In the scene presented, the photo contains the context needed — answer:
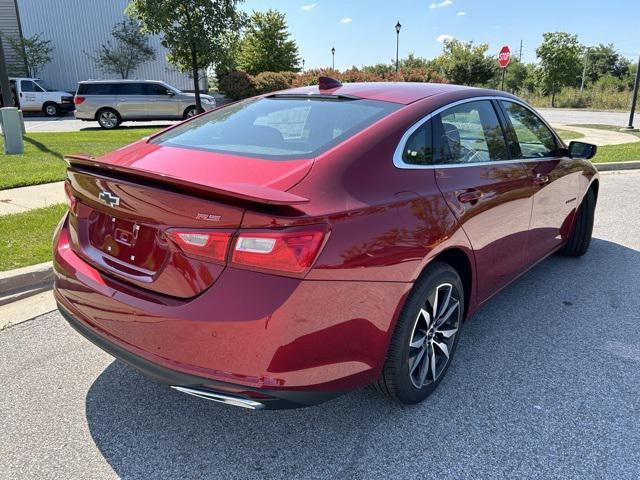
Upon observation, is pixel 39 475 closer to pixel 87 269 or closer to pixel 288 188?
pixel 87 269

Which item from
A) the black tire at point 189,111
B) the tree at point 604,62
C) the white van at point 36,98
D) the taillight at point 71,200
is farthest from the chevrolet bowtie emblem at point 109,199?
the tree at point 604,62

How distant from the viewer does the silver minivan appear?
1961 cm

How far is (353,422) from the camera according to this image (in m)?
2.66

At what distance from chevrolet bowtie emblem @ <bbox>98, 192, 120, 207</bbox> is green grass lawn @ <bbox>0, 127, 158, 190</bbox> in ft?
19.3

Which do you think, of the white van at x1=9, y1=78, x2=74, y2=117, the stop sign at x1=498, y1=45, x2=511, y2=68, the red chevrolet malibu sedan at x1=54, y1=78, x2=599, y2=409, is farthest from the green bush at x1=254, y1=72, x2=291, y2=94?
the red chevrolet malibu sedan at x1=54, y1=78, x2=599, y2=409

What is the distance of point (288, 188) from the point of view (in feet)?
6.90

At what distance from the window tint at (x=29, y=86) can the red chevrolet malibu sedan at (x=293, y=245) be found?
1072 inches

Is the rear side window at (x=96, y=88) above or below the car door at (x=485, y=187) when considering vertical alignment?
above

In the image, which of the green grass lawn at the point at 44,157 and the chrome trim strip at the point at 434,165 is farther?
the green grass lawn at the point at 44,157

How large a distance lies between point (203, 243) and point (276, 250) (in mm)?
314

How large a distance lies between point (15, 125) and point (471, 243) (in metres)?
10.3

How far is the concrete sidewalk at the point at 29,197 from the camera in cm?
623

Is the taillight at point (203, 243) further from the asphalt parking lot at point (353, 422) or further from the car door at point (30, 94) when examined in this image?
the car door at point (30, 94)

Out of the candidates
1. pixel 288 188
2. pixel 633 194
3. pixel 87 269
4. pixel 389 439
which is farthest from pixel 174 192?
pixel 633 194
